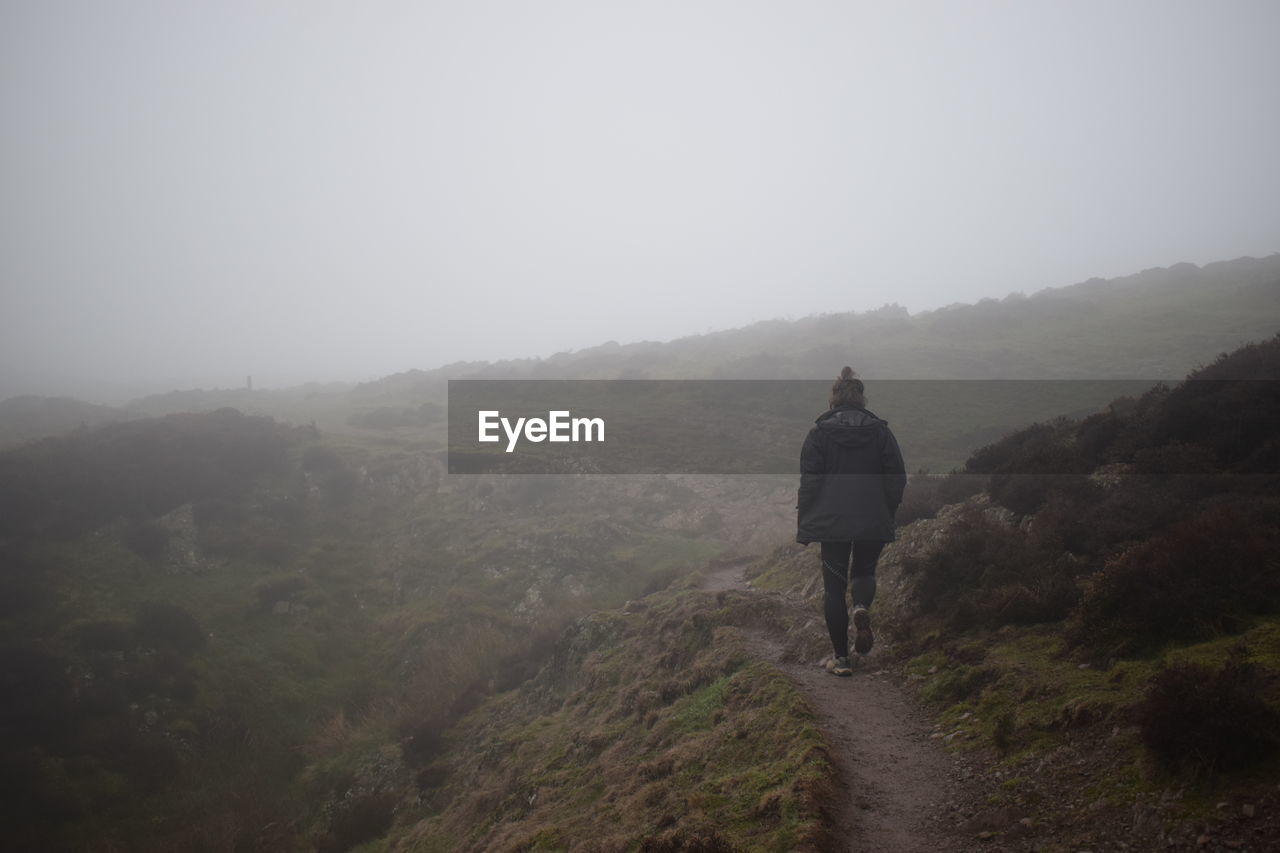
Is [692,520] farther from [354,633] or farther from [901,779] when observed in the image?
[901,779]

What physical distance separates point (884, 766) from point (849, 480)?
322 cm

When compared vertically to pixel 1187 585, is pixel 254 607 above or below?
below

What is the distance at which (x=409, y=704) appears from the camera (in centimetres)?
1647

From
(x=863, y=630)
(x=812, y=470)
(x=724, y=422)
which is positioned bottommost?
(x=863, y=630)

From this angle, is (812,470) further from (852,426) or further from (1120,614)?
(1120,614)

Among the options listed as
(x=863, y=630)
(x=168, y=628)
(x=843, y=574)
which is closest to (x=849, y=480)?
(x=843, y=574)

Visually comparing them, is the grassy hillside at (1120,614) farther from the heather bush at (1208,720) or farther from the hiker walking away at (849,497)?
the hiker walking away at (849,497)

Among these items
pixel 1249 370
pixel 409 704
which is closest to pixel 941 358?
pixel 1249 370

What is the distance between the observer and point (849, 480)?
777 centimetres

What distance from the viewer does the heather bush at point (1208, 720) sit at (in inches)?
151

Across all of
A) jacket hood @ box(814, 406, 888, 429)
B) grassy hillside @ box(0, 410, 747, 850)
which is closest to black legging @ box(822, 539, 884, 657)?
jacket hood @ box(814, 406, 888, 429)

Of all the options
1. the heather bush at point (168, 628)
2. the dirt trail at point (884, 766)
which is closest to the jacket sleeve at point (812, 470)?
the dirt trail at point (884, 766)

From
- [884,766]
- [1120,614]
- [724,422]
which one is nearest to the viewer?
[884,766]

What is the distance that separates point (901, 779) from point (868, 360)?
124 ft
